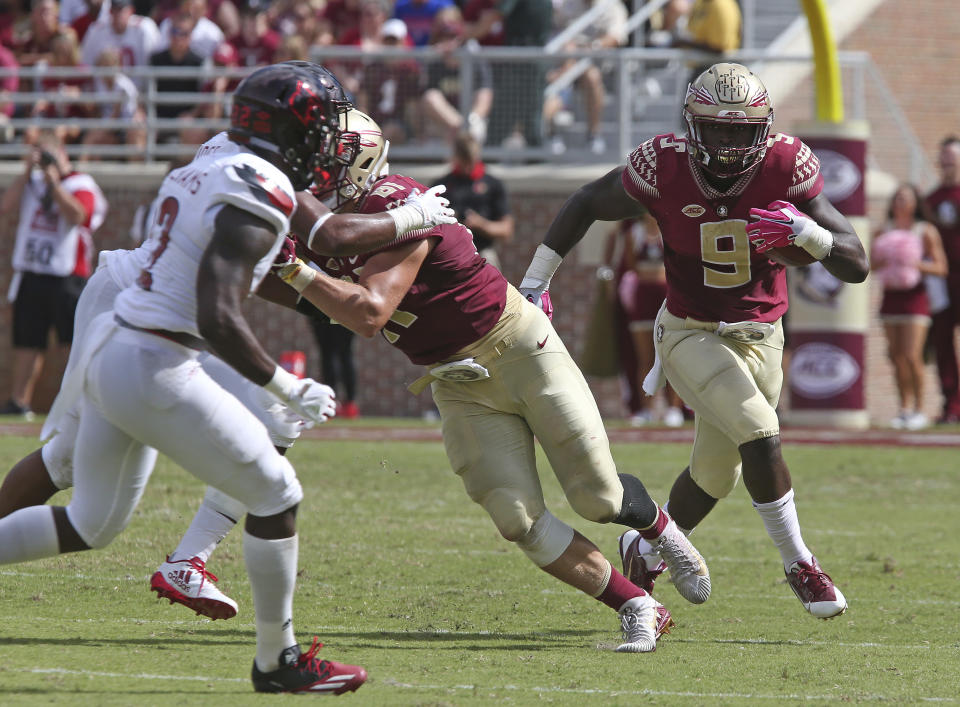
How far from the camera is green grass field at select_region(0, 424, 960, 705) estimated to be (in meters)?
4.55

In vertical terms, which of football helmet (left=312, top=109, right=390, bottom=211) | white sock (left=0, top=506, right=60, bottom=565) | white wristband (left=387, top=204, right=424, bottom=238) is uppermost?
football helmet (left=312, top=109, right=390, bottom=211)

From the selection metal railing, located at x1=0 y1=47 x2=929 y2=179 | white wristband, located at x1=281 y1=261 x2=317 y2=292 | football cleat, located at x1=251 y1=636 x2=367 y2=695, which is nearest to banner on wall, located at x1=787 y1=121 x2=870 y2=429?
metal railing, located at x1=0 y1=47 x2=929 y2=179

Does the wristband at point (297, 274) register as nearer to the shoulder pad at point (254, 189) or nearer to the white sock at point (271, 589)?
the shoulder pad at point (254, 189)

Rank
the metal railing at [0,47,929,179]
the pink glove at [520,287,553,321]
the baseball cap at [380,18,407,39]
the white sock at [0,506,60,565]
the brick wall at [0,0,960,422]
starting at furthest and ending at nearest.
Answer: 1. the baseball cap at [380,18,407,39]
2. the brick wall at [0,0,960,422]
3. the metal railing at [0,47,929,179]
4. the pink glove at [520,287,553,321]
5. the white sock at [0,506,60,565]

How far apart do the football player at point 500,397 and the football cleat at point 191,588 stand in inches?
37.1

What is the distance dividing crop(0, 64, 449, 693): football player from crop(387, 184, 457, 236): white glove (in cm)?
42

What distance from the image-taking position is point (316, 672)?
4391mm

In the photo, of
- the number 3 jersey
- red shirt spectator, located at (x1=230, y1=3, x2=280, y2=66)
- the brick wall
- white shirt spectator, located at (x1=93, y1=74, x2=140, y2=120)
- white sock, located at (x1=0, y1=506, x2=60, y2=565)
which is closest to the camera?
white sock, located at (x1=0, y1=506, x2=60, y2=565)

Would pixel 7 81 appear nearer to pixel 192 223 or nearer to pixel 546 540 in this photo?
pixel 546 540

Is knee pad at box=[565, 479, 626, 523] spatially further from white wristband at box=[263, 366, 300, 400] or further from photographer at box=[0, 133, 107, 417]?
photographer at box=[0, 133, 107, 417]

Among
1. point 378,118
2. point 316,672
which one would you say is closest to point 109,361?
point 316,672

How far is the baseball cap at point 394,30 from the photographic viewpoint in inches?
568

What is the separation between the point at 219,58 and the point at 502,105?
3.07 m

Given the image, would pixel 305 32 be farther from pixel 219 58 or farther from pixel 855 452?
pixel 855 452
